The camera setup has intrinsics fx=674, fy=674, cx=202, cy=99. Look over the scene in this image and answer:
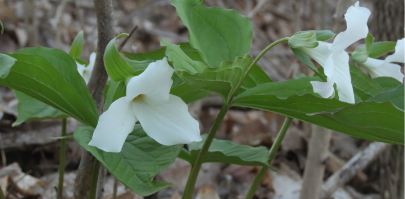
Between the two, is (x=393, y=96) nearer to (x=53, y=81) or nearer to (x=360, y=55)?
(x=360, y=55)

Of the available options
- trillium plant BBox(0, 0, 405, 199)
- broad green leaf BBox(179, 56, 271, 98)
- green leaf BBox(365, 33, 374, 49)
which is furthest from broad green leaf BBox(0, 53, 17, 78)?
green leaf BBox(365, 33, 374, 49)

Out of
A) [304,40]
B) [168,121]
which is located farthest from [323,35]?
[168,121]

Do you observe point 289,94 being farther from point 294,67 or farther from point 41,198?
point 294,67

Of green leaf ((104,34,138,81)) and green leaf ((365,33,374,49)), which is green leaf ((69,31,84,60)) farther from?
green leaf ((365,33,374,49))

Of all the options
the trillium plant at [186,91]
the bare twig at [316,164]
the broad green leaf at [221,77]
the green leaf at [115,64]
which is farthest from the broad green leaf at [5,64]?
the bare twig at [316,164]

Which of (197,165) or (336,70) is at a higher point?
(336,70)
